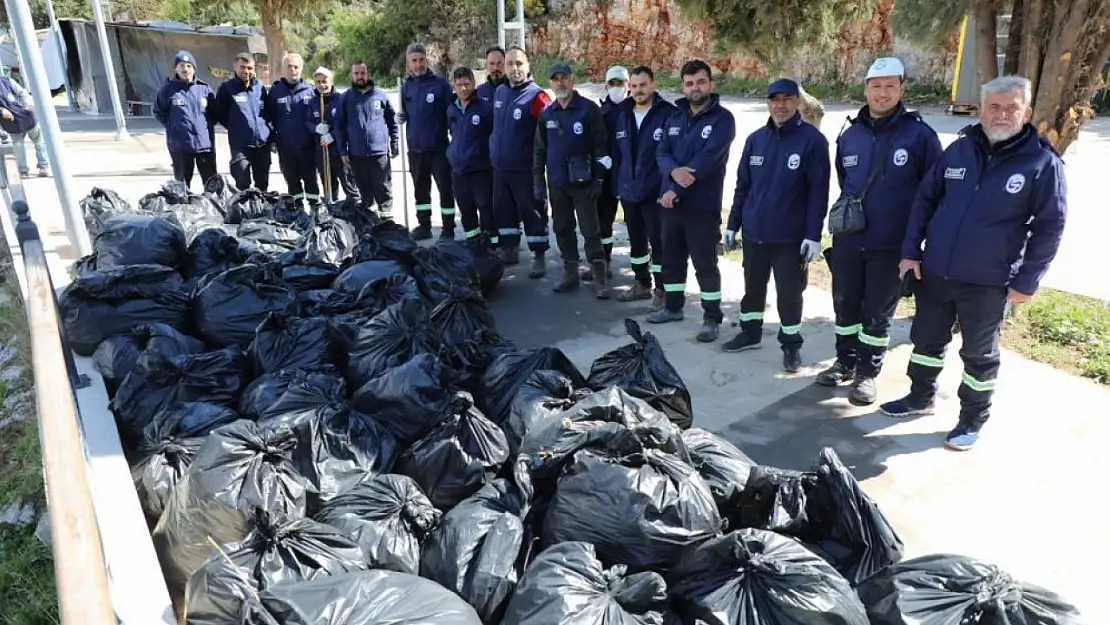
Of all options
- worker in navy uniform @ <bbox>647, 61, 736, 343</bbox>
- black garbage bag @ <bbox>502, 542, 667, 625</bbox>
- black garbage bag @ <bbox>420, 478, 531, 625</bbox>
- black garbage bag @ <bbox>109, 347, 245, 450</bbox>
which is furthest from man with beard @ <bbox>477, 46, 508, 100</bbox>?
black garbage bag @ <bbox>502, 542, 667, 625</bbox>

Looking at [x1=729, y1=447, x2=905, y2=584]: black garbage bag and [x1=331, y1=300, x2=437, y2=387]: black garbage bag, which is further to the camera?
[x1=331, y1=300, x2=437, y2=387]: black garbage bag

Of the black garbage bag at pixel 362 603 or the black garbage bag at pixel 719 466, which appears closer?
the black garbage bag at pixel 362 603

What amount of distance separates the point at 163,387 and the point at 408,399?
3.91 ft

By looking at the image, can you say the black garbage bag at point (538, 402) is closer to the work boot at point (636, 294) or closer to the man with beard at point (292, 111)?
the work boot at point (636, 294)

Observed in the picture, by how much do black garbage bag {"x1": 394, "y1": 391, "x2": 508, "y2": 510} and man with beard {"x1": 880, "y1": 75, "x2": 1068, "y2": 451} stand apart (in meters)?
2.26

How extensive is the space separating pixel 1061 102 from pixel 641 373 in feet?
10.9

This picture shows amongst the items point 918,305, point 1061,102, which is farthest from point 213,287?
point 1061,102

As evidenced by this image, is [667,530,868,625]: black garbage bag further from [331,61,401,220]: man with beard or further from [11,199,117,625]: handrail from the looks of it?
[331,61,401,220]: man with beard

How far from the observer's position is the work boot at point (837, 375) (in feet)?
14.3

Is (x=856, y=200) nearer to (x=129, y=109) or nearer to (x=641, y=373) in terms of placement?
(x=641, y=373)

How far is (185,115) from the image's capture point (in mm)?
7605

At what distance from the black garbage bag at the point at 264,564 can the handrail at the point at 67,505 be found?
398 mm

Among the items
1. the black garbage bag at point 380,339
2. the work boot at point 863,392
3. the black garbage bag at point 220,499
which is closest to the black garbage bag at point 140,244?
the black garbage bag at point 380,339

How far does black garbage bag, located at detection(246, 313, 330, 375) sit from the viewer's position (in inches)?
147
